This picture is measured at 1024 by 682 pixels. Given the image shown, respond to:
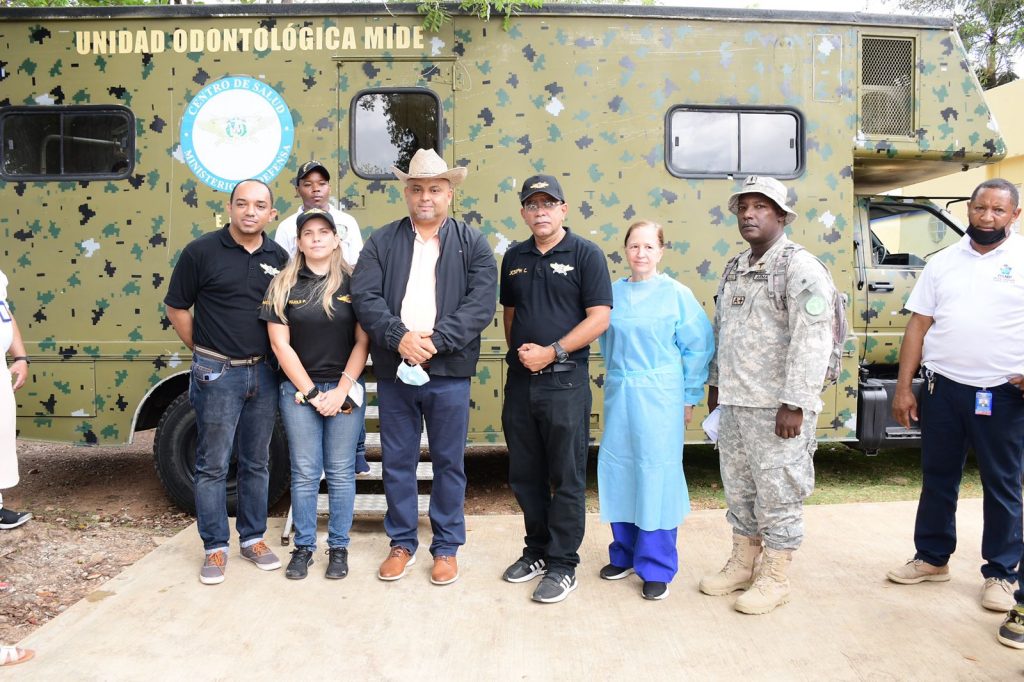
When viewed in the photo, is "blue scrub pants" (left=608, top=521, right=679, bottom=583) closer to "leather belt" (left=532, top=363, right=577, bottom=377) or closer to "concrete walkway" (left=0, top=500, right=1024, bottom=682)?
"concrete walkway" (left=0, top=500, right=1024, bottom=682)

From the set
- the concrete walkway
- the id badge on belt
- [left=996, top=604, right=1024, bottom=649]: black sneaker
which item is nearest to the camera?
the concrete walkway

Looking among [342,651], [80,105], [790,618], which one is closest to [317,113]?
[80,105]

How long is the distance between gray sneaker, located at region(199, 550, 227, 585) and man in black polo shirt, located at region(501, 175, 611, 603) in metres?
1.50

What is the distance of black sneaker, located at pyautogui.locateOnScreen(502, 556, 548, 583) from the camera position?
366 cm

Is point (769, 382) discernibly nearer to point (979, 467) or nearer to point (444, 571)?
point (979, 467)

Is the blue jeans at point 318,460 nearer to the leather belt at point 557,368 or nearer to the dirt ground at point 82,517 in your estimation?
the dirt ground at point 82,517

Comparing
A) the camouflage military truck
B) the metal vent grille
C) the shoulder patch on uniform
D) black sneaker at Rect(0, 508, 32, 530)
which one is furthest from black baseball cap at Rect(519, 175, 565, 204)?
black sneaker at Rect(0, 508, 32, 530)

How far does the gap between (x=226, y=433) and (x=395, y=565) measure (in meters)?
1.05

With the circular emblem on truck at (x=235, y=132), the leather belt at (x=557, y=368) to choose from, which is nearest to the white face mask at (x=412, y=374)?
the leather belt at (x=557, y=368)

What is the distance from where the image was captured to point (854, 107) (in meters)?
5.03

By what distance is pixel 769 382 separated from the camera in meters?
3.29

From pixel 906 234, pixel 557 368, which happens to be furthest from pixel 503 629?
pixel 906 234

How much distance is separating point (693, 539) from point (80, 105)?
470 centimetres

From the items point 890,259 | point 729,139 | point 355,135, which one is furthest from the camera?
point 890,259
